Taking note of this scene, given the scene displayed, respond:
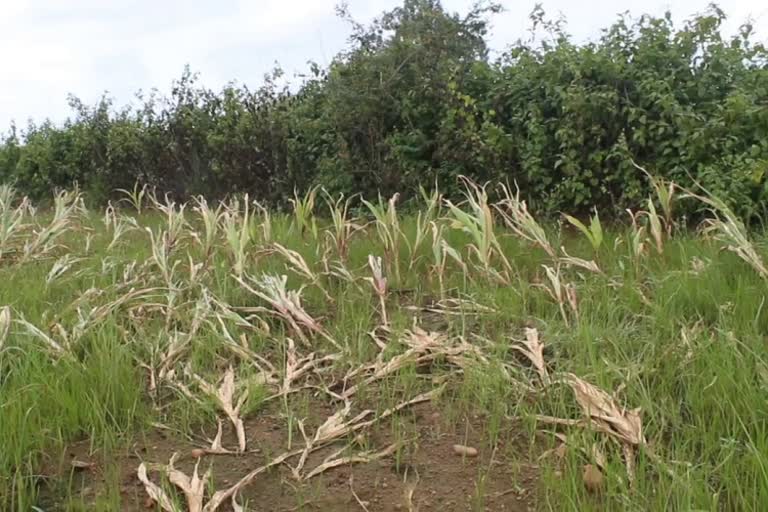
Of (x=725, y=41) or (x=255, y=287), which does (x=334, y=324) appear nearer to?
(x=255, y=287)

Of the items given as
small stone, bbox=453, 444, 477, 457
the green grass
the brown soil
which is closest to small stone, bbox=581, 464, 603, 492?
the green grass

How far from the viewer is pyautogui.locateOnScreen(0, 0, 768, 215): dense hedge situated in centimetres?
429

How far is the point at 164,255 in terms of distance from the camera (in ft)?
10.6

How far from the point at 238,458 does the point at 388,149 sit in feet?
13.6

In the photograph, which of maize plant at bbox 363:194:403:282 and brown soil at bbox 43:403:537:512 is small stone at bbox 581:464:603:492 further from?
maize plant at bbox 363:194:403:282

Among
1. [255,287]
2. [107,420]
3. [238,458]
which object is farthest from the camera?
[255,287]

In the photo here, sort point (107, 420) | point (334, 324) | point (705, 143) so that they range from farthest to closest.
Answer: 1. point (705, 143)
2. point (334, 324)
3. point (107, 420)

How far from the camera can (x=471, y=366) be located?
87.0 inches

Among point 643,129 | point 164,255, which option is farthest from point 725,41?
point 164,255

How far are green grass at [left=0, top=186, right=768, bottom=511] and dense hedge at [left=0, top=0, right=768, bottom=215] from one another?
104 cm

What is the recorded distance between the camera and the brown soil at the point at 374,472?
5.69ft

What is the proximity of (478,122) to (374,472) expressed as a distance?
3.95 metres

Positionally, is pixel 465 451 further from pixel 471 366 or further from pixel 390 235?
pixel 390 235

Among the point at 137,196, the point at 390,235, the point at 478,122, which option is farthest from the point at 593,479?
the point at 137,196
